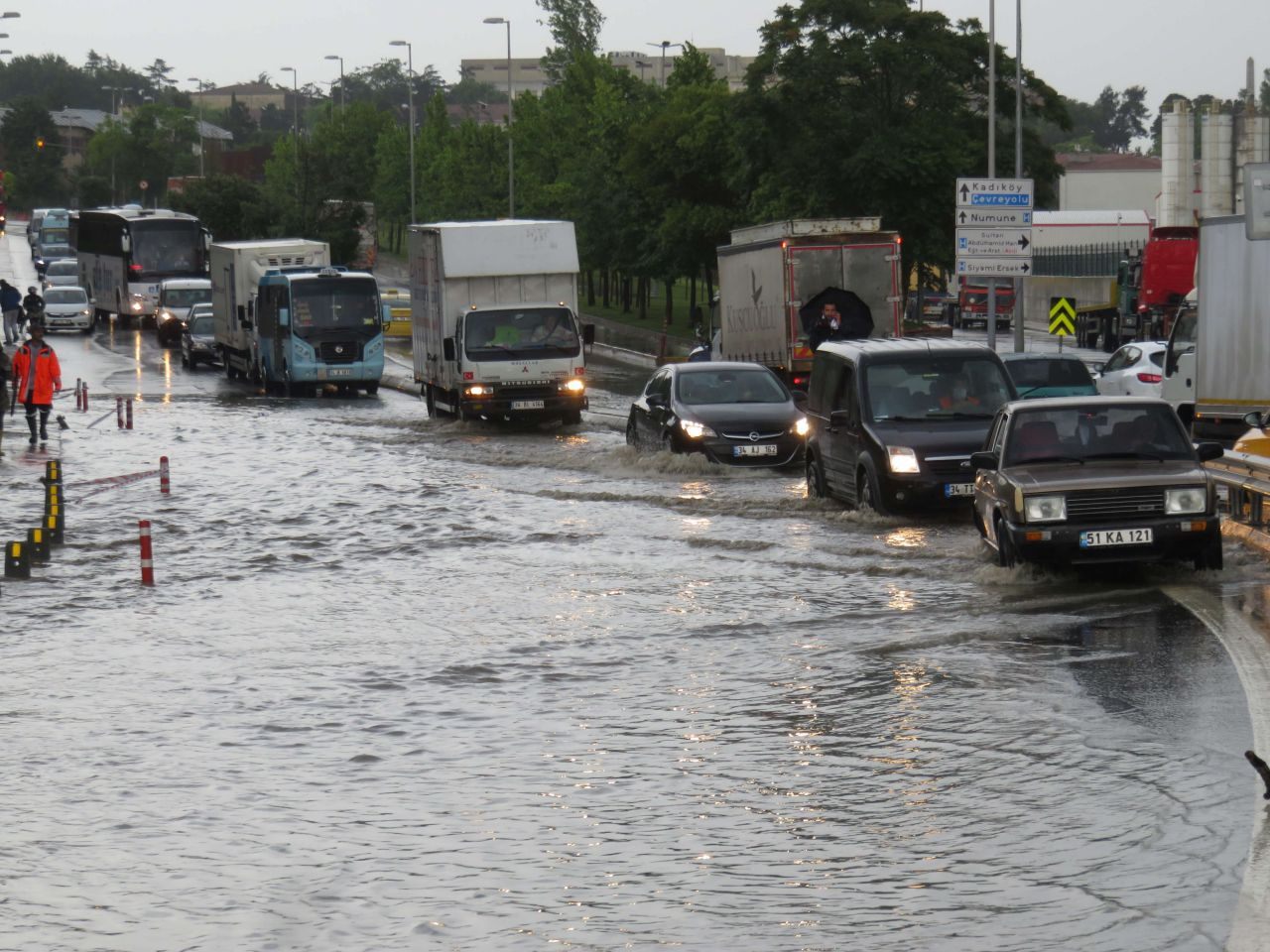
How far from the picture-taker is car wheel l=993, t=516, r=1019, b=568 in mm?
15953

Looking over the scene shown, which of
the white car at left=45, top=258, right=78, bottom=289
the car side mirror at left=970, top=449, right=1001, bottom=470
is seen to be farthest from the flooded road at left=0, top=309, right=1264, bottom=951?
the white car at left=45, top=258, right=78, bottom=289

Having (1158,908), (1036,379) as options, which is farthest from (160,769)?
(1036,379)

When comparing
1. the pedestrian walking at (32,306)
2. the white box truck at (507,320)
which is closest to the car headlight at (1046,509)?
the white box truck at (507,320)

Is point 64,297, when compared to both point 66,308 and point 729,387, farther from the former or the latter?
point 729,387

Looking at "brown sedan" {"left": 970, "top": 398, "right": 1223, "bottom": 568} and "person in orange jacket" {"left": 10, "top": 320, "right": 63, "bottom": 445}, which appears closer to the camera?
"brown sedan" {"left": 970, "top": 398, "right": 1223, "bottom": 568}

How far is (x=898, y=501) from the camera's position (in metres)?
20.2

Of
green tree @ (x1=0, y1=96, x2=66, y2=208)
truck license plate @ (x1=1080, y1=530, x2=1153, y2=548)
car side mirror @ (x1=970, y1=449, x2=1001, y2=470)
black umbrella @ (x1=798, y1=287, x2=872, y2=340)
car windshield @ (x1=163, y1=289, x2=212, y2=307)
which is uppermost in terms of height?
green tree @ (x1=0, y1=96, x2=66, y2=208)

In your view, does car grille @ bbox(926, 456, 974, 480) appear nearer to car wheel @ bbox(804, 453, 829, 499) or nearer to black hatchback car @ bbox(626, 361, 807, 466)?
car wheel @ bbox(804, 453, 829, 499)

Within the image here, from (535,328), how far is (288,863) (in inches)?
1068

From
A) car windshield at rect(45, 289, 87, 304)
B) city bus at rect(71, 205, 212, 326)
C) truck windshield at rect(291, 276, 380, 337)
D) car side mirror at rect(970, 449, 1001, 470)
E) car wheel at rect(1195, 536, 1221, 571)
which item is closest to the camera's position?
car wheel at rect(1195, 536, 1221, 571)

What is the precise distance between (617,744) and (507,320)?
2484 centimetres

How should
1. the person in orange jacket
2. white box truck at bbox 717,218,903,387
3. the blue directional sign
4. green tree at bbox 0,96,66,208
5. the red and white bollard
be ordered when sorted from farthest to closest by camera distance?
green tree at bbox 0,96,66,208, white box truck at bbox 717,218,903,387, the person in orange jacket, the blue directional sign, the red and white bollard

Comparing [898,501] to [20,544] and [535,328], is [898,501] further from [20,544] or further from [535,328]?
[535,328]

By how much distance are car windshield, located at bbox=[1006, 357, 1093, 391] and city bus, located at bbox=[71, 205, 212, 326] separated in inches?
1715
